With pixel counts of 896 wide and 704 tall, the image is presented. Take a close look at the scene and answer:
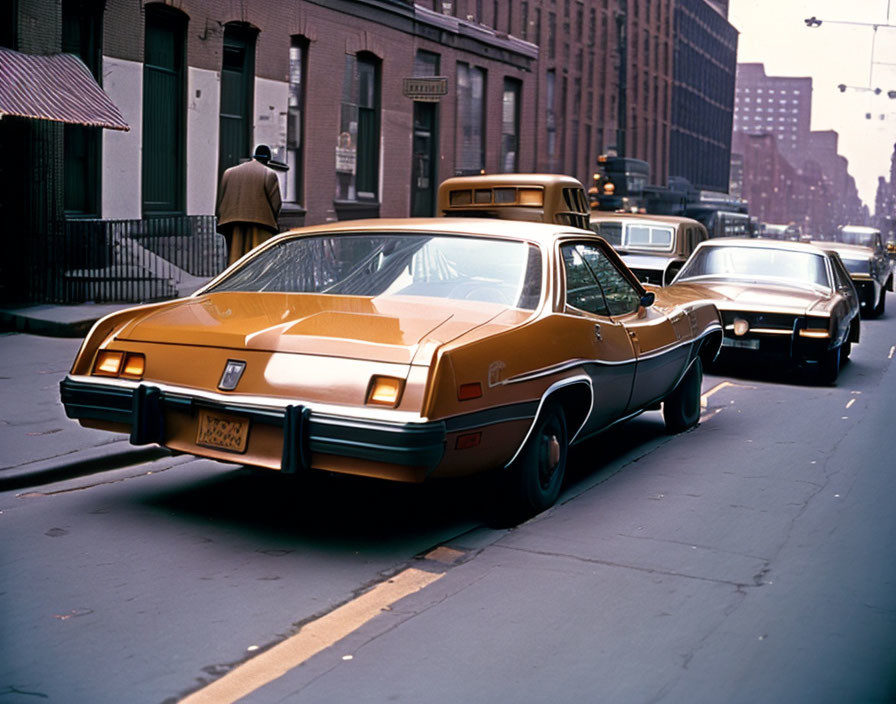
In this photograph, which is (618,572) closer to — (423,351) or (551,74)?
(423,351)

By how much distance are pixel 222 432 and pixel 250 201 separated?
25.6 ft

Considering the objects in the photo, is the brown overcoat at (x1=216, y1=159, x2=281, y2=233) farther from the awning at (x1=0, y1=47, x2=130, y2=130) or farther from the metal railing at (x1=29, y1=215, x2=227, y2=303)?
the metal railing at (x1=29, y1=215, x2=227, y2=303)

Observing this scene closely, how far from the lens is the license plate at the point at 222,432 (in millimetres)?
5453

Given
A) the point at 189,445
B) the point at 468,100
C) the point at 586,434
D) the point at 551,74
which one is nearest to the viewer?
the point at 189,445

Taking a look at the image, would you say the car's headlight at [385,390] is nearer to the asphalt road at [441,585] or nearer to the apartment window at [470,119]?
the asphalt road at [441,585]

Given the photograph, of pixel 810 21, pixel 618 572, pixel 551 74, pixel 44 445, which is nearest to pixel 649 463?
pixel 618 572

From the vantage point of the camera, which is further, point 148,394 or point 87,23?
point 87,23

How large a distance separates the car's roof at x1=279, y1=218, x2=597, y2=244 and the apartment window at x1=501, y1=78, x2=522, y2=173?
26.1 meters

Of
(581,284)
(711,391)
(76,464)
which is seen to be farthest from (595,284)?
(711,391)

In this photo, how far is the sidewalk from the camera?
41.6ft

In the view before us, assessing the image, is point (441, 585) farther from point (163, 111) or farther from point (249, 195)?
point (163, 111)

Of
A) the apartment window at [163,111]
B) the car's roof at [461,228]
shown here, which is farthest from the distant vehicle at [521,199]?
the car's roof at [461,228]

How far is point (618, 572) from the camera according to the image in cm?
530

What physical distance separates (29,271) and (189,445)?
9467 millimetres
